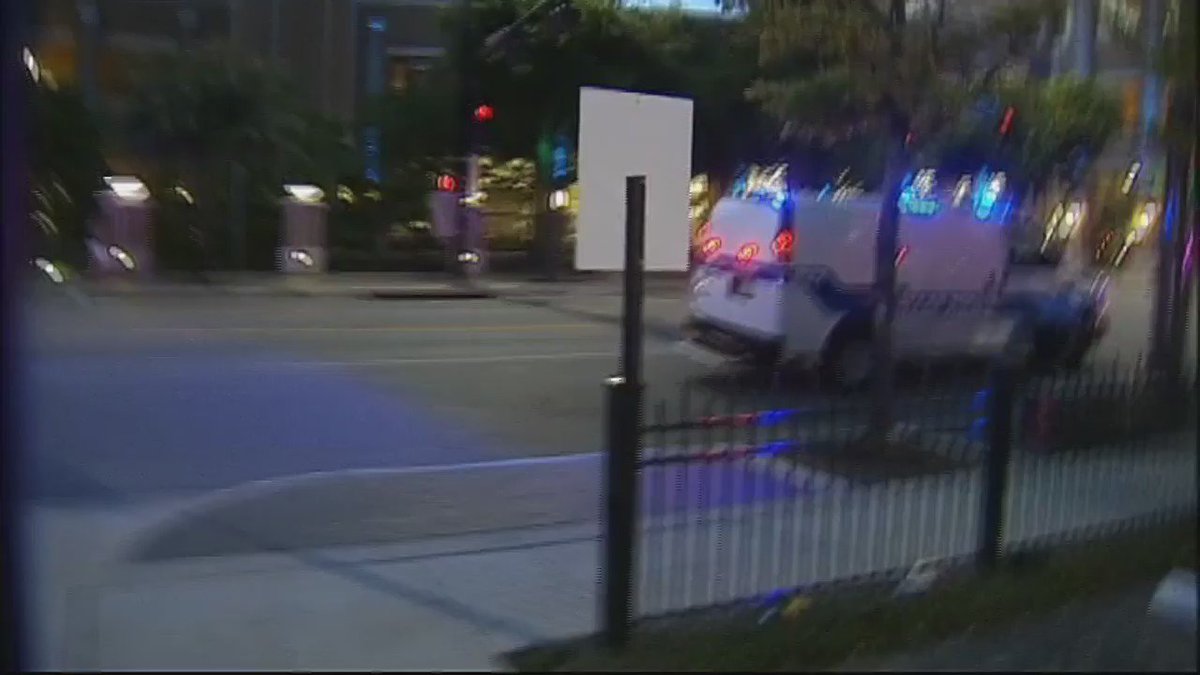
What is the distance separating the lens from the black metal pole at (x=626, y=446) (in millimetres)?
5035

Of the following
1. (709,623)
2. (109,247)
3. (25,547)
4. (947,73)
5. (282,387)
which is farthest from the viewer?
(109,247)

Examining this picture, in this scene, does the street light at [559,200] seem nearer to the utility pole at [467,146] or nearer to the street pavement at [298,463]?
the utility pole at [467,146]

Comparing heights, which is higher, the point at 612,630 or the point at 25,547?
the point at 25,547

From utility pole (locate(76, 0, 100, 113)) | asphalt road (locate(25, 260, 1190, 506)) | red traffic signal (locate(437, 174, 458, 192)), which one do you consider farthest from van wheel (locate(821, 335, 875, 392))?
utility pole (locate(76, 0, 100, 113))

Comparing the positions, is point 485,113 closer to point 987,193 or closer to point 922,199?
point 987,193

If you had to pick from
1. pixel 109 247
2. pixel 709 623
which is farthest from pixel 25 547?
pixel 109 247

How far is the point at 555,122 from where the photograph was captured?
2234 cm

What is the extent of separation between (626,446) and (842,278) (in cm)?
877

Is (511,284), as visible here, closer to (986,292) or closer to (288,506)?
(986,292)

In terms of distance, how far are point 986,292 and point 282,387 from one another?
741 centimetres

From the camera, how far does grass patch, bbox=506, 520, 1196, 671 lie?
5117mm

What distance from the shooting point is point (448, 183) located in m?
24.3

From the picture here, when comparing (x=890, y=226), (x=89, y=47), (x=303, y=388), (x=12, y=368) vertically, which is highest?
(x=89, y=47)

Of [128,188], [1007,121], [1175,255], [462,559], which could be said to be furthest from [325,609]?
[128,188]
